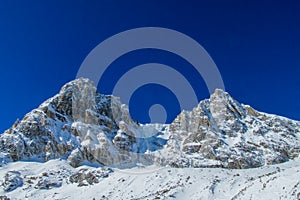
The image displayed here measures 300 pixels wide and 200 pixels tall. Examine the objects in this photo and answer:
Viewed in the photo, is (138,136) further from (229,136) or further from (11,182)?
(11,182)

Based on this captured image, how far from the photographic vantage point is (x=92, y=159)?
348ft

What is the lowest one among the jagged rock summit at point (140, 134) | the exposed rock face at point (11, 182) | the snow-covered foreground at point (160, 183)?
the snow-covered foreground at point (160, 183)

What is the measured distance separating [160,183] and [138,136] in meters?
78.8

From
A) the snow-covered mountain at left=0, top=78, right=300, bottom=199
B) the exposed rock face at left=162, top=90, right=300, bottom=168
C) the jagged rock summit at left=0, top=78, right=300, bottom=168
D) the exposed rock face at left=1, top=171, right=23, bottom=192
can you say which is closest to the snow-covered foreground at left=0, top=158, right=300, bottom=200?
the exposed rock face at left=1, top=171, right=23, bottom=192

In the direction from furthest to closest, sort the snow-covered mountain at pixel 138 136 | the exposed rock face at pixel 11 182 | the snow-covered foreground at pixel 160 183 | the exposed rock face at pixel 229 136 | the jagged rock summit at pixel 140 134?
the exposed rock face at pixel 229 136 → the jagged rock summit at pixel 140 134 → the snow-covered mountain at pixel 138 136 → the exposed rock face at pixel 11 182 → the snow-covered foreground at pixel 160 183

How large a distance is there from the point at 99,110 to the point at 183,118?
39756 mm

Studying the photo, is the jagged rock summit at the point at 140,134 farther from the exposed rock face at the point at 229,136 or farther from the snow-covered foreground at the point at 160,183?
the snow-covered foreground at the point at 160,183

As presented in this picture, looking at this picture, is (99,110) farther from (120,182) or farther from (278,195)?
(278,195)

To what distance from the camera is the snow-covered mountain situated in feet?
355

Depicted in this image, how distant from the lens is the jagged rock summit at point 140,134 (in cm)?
10900

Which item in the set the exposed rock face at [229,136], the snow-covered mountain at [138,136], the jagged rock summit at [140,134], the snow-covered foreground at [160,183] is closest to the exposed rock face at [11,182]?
the snow-covered foreground at [160,183]

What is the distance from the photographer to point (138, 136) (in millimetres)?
135500

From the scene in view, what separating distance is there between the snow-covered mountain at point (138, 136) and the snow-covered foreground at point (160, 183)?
17.7 feet

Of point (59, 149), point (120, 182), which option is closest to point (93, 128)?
point (59, 149)
